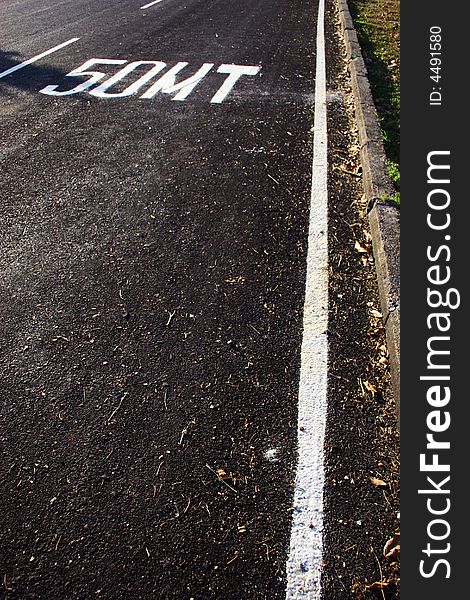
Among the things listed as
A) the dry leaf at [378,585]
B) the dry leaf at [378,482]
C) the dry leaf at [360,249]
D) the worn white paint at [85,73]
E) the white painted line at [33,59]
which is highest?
the white painted line at [33,59]

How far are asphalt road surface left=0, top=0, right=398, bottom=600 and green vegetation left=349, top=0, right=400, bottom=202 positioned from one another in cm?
79

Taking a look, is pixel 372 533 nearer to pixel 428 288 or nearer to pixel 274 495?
pixel 274 495

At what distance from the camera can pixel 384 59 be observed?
32.5 ft

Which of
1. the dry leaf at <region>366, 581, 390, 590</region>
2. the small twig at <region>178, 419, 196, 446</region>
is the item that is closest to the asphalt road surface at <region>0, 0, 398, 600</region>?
the small twig at <region>178, 419, 196, 446</region>

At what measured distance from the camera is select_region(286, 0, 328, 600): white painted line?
2.76 m

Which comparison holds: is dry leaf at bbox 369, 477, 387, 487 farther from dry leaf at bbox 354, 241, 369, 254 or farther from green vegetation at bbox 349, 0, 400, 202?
green vegetation at bbox 349, 0, 400, 202

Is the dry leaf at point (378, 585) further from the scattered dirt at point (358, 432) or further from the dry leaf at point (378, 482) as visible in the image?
the dry leaf at point (378, 482)

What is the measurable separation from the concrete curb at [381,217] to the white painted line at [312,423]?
1.17ft

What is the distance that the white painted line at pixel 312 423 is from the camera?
2762mm

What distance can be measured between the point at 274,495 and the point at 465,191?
79.5 inches

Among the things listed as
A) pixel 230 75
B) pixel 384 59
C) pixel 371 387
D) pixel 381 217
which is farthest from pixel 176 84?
pixel 371 387

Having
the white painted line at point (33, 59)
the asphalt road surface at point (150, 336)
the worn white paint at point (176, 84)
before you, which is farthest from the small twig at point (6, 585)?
the white painted line at point (33, 59)

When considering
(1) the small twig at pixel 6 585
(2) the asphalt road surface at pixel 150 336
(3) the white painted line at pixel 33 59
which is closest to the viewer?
(1) the small twig at pixel 6 585

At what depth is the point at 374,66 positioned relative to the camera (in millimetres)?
9492
